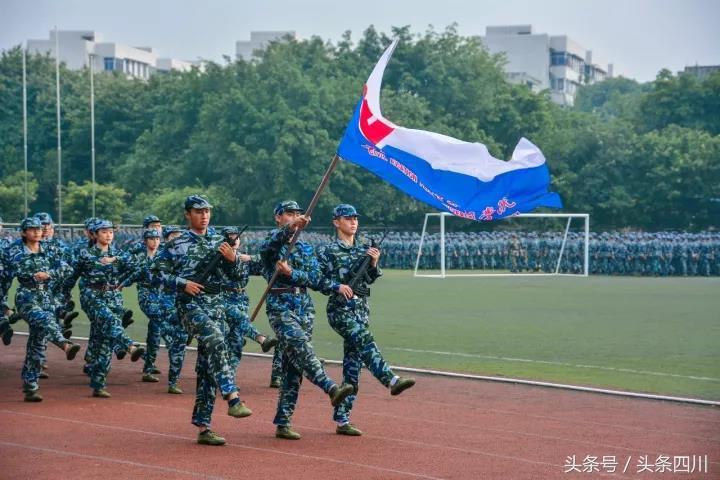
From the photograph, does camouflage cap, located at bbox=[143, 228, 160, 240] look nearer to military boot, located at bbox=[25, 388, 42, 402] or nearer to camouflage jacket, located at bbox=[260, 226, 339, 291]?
military boot, located at bbox=[25, 388, 42, 402]

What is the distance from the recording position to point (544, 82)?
4498 inches

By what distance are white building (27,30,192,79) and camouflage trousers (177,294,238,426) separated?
78378 millimetres

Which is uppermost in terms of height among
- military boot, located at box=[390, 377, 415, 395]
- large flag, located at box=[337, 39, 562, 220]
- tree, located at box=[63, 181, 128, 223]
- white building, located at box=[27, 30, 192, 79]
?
white building, located at box=[27, 30, 192, 79]

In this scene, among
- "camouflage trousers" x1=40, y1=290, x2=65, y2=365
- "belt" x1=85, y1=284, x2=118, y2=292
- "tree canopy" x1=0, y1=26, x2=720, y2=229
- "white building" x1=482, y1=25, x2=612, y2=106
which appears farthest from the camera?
"white building" x1=482, y1=25, x2=612, y2=106

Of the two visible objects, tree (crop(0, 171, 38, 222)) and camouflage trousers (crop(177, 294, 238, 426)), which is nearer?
camouflage trousers (crop(177, 294, 238, 426))

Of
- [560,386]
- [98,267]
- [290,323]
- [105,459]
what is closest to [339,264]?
[290,323]

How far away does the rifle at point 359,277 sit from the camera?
33.5 feet

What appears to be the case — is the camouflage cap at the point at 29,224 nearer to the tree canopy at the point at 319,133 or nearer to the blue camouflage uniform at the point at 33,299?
the blue camouflage uniform at the point at 33,299

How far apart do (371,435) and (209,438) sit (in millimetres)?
1396

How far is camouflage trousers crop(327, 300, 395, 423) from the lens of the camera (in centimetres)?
1015

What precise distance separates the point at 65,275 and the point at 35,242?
0.72 m

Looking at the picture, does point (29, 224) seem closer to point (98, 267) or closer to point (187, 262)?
point (98, 267)

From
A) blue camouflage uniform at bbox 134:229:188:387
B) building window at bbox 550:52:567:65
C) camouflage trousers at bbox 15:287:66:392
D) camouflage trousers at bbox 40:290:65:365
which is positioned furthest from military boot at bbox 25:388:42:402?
building window at bbox 550:52:567:65

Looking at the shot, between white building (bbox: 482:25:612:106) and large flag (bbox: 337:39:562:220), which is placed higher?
white building (bbox: 482:25:612:106)
